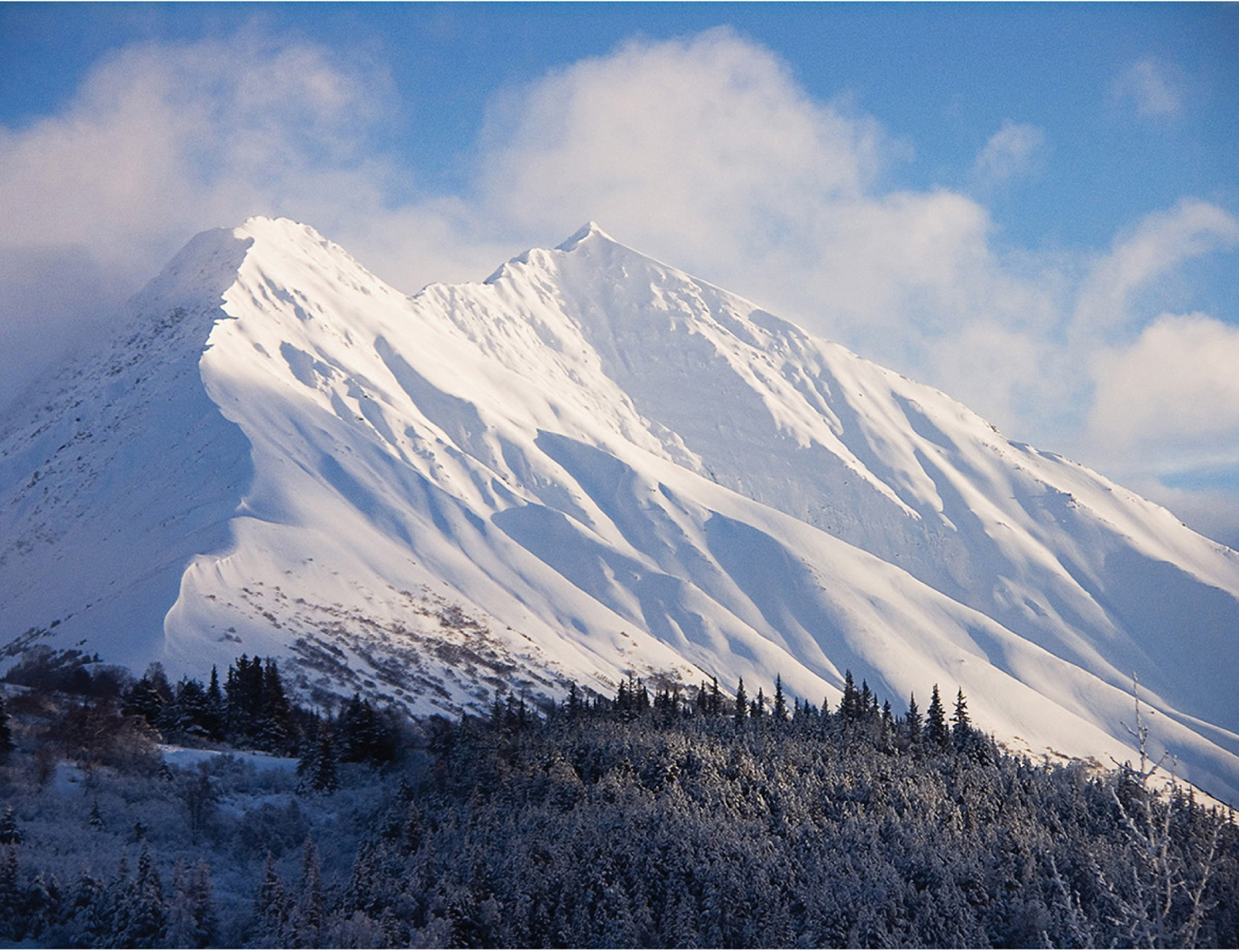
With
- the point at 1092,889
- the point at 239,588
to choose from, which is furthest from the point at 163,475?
the point at 1092,889

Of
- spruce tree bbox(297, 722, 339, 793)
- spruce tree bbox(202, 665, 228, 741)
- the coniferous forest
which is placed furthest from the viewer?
spruce tree bbox(202, 665, 228, 741)

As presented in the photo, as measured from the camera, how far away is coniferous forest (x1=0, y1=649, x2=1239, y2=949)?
36.2m

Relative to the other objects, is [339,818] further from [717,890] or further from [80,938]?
[717,890]

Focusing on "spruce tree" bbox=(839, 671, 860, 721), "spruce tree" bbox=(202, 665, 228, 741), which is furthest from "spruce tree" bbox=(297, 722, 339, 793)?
"spruce tree" bbox=(839, 671, 860, 721)

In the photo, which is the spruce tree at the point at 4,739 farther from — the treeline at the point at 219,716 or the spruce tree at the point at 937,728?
the spruce tree at the point at 937,728

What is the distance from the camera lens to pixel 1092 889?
137 ft

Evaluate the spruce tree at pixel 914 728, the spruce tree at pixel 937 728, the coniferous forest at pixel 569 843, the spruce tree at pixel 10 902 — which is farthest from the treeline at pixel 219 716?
the spruce tree at pixel 937 728

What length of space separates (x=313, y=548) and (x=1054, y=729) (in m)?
146

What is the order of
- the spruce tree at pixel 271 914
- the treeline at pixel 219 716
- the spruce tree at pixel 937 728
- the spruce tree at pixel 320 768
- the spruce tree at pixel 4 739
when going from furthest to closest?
1. the spruce tree at pixel 937 728
2. the treeline at pixel 219 716
3. the spruce tree at pixel 320 768
4. the spruce tree at pixel 4 739
5. the spruce tree at pixel 271 914

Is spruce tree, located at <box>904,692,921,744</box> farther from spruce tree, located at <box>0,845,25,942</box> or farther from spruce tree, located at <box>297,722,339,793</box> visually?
spruce tree, located at <box>0,845,25,942</box>

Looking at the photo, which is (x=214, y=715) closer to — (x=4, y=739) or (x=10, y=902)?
(x=4, y=739)

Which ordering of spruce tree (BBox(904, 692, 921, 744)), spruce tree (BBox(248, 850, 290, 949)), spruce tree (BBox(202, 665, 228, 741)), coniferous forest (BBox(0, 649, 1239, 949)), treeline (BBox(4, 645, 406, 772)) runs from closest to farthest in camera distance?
spruce tree (BBox(248, 850, 290, 949)), coniferous forest (BBox(0, 649, 1239, 949)), treeline (BBox(4, 645, 406, 772)), spruce tree (BBox(904, 692, 921, 744)), spruce tree (BBox(202, 665, 228, 741))

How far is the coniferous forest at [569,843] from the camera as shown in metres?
36.2

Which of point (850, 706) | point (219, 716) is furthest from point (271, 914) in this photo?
point (850, 706)
